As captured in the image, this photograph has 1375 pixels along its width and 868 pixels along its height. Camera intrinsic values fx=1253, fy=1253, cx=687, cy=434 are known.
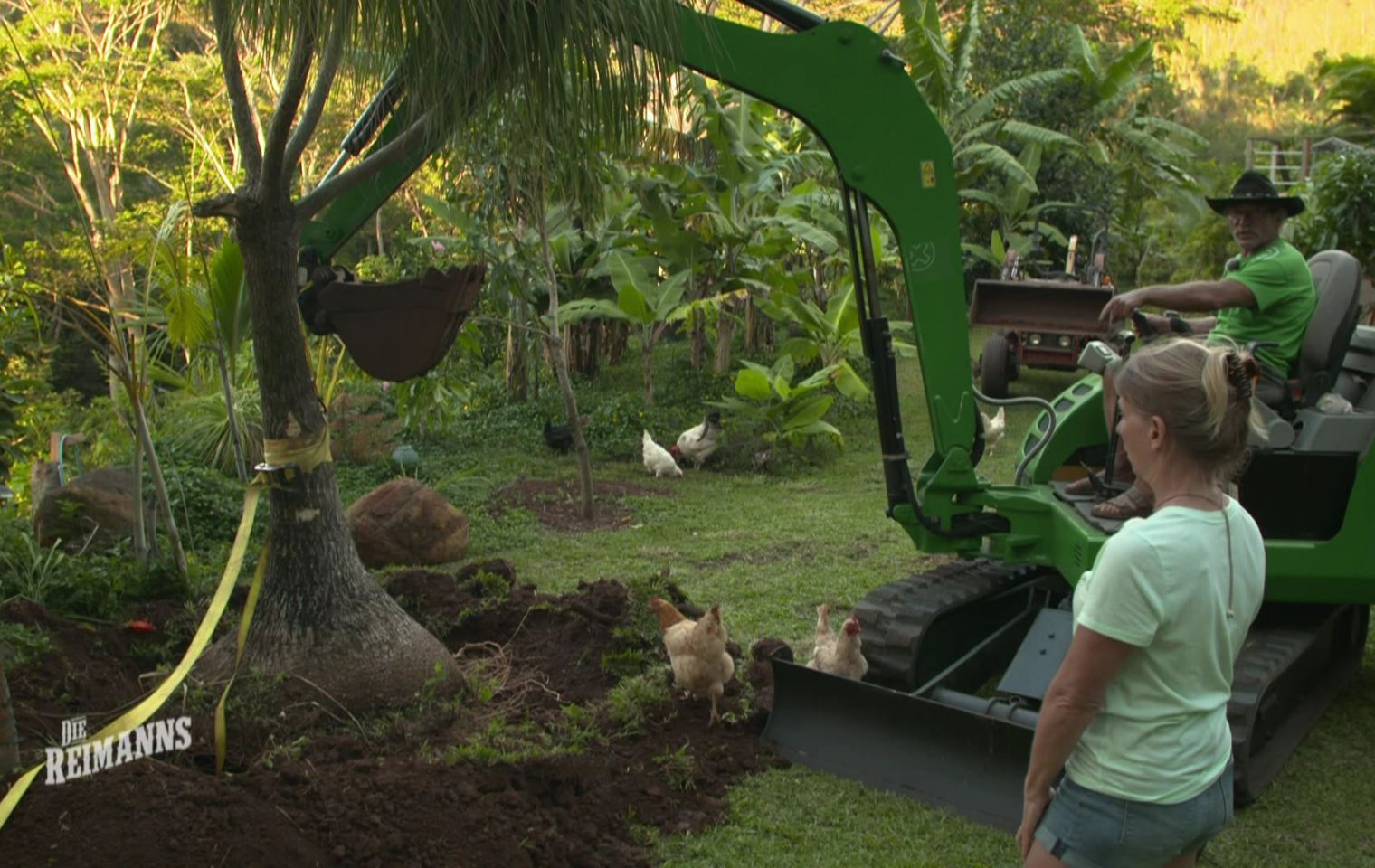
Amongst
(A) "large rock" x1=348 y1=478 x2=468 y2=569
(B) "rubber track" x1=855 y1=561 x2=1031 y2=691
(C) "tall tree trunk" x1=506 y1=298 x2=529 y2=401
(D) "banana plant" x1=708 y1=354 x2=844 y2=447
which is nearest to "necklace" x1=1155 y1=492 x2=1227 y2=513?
(B) "rubber track" x1=855 y1=561 x2=1031 y2=691

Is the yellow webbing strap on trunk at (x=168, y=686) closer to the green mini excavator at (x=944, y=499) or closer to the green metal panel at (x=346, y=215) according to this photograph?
the green mini excavator at (x=944, y=499)

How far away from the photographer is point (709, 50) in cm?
483

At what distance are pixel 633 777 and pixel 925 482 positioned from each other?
1822 millimetres

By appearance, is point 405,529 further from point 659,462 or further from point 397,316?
point 397,316

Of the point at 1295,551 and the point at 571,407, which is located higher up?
the point at 571,407

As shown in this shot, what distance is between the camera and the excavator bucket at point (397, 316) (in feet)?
15.9

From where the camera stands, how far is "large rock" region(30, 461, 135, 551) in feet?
25.7

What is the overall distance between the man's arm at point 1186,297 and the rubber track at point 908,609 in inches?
55.0

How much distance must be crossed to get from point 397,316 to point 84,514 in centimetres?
417

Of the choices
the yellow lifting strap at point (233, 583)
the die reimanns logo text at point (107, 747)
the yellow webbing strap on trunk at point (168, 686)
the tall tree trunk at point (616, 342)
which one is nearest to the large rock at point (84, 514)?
the yellow lifting strap at point (233, 583)

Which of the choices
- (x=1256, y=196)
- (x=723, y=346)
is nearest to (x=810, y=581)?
(x=1256, y=196)

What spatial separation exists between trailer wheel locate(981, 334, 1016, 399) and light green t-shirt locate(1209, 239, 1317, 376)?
7.54 meters

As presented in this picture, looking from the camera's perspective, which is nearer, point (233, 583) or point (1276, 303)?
point (233, 583)

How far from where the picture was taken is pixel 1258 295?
5371 mm
